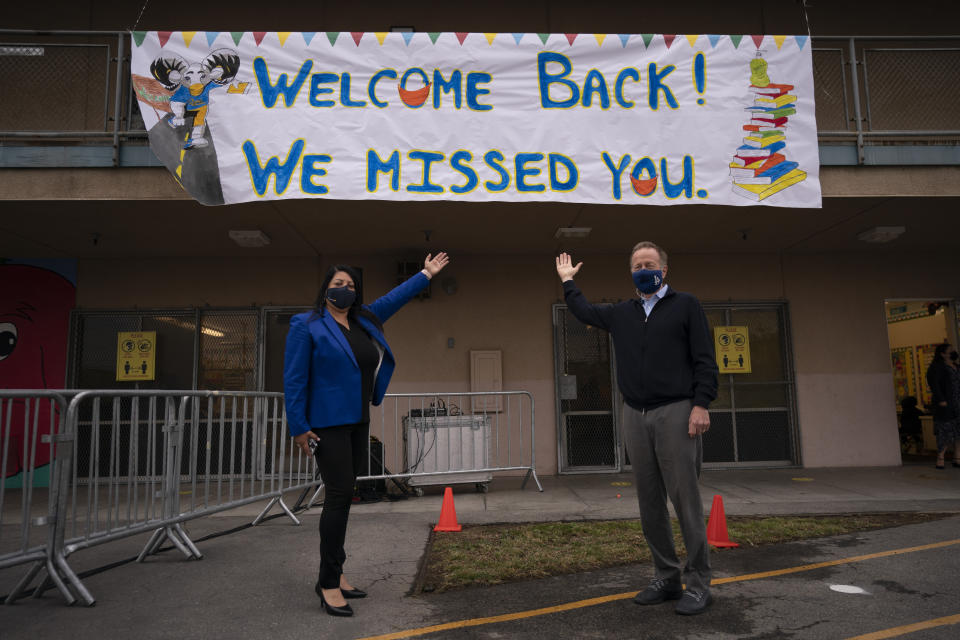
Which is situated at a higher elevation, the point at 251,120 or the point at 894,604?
the point at 251,120

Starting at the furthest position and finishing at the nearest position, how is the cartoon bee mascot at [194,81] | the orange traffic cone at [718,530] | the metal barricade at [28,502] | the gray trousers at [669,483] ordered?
the cartoon bee mascot at [194,81] < the orange traffic cone at [718,530] < the metal barricade at [28,502] < the gray trousers at [669,483]

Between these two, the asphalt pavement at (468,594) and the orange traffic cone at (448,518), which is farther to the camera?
the orange traffic cone at (448,518)

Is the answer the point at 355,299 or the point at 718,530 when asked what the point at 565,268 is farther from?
the point at 718,530

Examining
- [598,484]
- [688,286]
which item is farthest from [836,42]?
[598,484]

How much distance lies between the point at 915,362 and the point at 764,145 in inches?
334

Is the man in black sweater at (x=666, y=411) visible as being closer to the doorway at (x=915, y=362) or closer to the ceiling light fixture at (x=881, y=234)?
the ceiling light fixture at (x=881, y=234)

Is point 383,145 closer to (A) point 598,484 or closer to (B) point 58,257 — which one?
(A) point 598,484

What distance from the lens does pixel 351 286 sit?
3693mm

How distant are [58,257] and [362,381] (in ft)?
27.4

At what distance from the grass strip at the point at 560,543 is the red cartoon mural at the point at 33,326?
7.33m

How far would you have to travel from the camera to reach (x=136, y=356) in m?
9.40

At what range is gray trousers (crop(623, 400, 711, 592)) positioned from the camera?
3.32m

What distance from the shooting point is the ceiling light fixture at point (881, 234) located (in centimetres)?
844

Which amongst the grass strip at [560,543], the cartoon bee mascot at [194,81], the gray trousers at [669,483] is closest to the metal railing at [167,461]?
the grass strip at [560,543]
